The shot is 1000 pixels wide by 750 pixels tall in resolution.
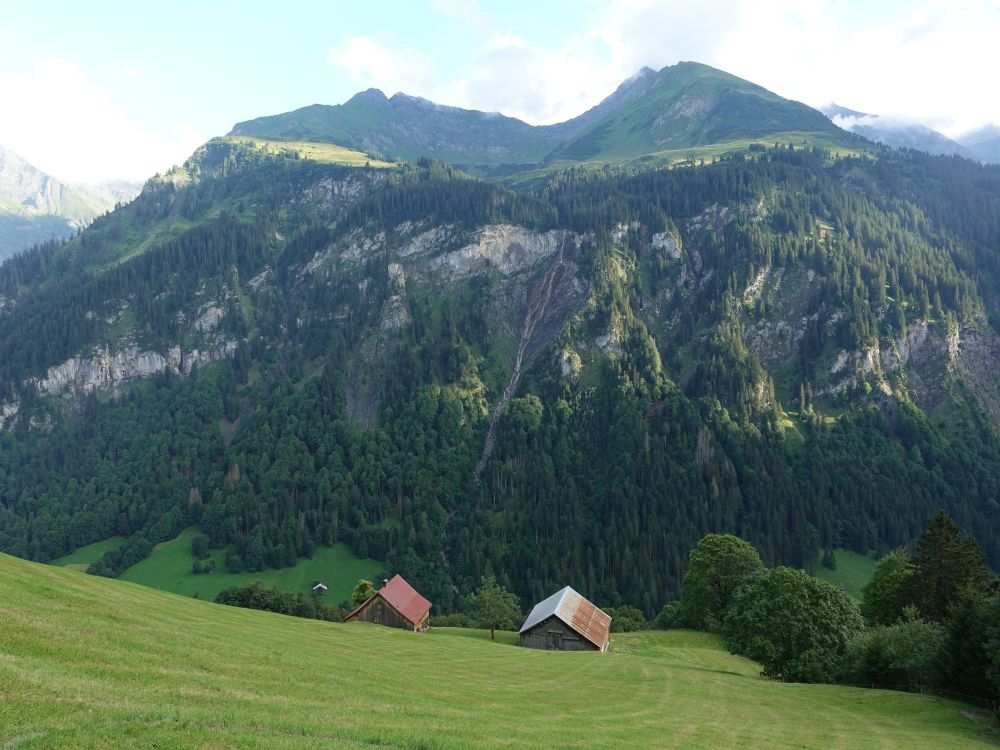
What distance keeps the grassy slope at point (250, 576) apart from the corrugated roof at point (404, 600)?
7575cm

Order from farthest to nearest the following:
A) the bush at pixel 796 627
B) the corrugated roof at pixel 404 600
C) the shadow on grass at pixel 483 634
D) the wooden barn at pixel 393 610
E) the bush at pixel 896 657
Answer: the corrugated roof at pixel 404 600 → the wooden barn at pixel 393 610 → the shadow on grass at pixel 483 634 → the bush at pixel 796 627 → the bush at pixel 896 657

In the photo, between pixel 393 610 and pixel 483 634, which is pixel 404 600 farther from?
pixel 483 634

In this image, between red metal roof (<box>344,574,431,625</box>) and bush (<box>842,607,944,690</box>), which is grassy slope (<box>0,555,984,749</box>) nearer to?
bush (<box>842,607,944,690</box>)

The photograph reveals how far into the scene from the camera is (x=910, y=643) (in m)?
55.9

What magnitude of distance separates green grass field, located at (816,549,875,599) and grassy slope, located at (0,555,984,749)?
419ft

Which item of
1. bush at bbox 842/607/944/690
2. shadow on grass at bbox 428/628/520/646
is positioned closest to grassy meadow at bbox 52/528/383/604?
shadow on grass at bbox 428/628/520/646

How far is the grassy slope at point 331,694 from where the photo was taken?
21438 millimetres

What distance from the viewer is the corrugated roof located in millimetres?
103625

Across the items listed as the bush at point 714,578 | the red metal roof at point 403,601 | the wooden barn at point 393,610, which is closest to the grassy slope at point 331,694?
the wooden barn at point 393,610

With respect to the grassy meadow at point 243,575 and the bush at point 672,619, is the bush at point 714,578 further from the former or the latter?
the grassy meadow at point 243,575

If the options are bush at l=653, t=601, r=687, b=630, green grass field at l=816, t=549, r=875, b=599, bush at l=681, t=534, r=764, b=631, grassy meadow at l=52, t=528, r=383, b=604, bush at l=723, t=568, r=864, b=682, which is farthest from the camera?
grassy meadow at l=52, t=528, r=383, b=604

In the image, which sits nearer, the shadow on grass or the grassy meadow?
the shadow on grass

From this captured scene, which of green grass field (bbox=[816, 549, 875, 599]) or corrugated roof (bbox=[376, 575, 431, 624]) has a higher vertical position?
corrugated roof (bbox=[376, 575, 431, 624])

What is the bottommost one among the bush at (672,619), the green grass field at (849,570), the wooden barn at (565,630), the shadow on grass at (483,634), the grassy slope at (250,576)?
the grassy slope at (250,576)
